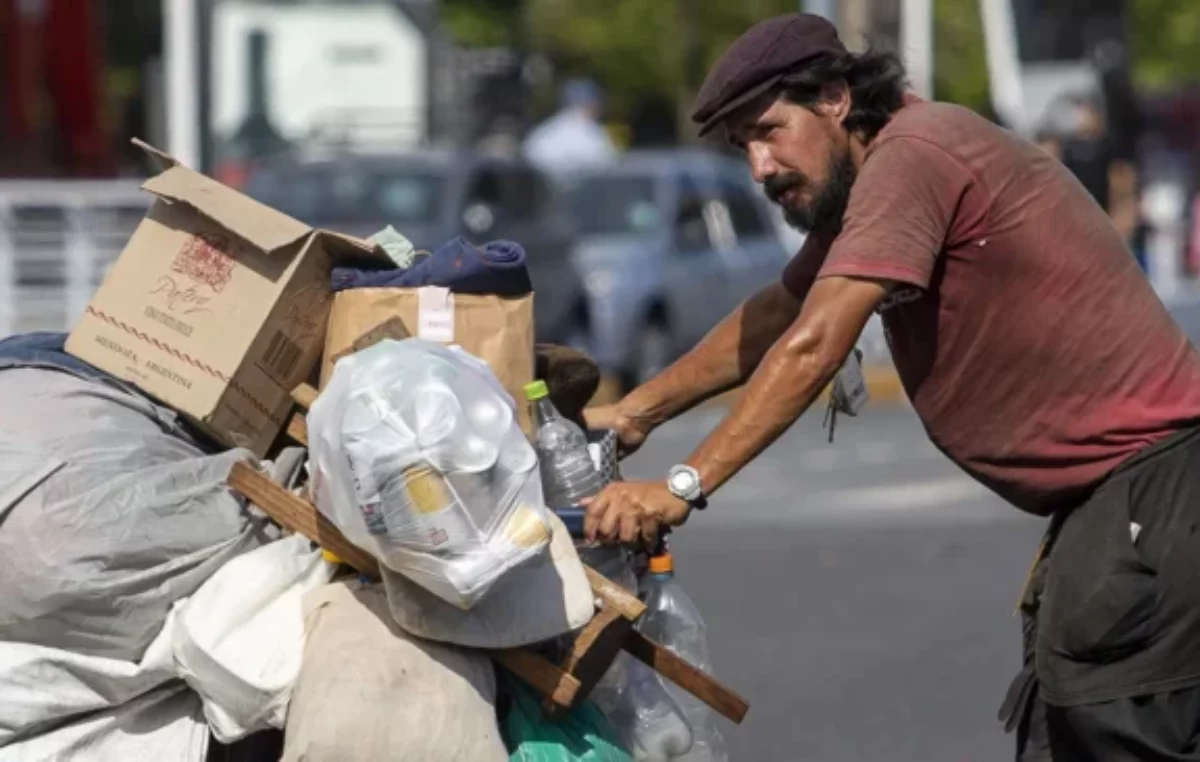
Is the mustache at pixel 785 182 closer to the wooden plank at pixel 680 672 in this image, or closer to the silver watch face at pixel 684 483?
the silver watch face at pixel 684 483

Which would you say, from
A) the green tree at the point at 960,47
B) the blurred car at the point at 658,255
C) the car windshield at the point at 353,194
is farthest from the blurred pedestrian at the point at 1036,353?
the green tree at the point at 960,47

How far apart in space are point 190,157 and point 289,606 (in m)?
14.9

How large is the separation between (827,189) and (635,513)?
674mm

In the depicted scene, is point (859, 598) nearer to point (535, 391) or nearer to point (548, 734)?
point (535, 391)

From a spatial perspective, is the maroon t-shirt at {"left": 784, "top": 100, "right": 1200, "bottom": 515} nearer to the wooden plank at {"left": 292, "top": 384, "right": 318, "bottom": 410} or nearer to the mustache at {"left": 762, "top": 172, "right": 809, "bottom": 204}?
the mustache at {"left": 762, "top": 172, "right": 809, "bottom": 204}

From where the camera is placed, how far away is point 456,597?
3748 mm

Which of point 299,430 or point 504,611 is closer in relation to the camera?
point 504,611

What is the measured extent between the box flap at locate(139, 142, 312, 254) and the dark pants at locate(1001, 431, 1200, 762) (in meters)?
1.48

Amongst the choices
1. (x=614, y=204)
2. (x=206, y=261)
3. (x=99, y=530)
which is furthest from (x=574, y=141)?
(x=99, y=530)

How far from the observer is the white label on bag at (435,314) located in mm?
4195

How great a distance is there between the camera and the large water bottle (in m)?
4.27

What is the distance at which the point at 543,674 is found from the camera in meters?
3.96

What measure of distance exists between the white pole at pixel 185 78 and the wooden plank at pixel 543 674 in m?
14.9

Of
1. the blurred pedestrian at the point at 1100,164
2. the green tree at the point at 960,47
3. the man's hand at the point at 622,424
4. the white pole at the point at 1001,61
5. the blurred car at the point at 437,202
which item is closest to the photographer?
the man's hand at the point at 622,424
